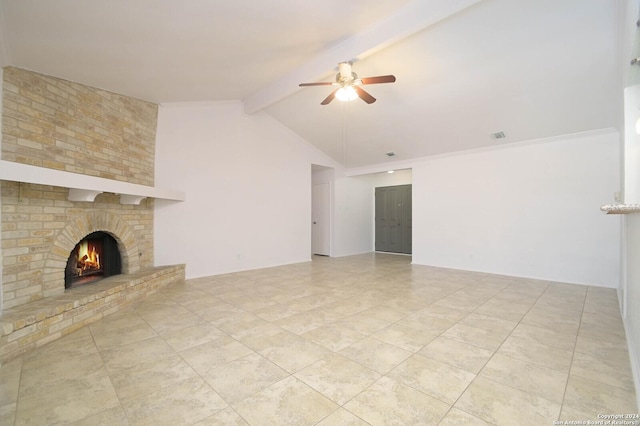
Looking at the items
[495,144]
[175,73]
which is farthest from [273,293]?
[495,144]

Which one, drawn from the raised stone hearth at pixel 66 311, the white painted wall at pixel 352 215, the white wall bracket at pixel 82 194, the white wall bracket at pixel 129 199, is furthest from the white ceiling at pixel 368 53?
the white painted wall at pixel 352 215

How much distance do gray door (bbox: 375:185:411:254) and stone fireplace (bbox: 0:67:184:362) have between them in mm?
6054

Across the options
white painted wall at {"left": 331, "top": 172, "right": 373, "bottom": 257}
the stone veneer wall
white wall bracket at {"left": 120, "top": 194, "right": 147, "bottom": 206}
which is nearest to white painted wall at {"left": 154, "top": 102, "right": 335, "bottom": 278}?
the stone veneer wall

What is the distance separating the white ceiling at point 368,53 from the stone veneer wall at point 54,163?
0.76 ft

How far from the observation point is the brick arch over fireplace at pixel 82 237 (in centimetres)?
290

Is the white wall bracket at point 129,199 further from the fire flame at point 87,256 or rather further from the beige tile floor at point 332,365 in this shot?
the beige tile floor at point 332,365

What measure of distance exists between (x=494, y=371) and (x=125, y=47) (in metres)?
4.42

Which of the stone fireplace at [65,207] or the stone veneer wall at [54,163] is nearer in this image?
the stone fireplace at [65,207]

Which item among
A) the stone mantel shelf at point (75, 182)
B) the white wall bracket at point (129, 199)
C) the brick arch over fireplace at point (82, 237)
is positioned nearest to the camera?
the stone mantel shelf at point (75, 182)

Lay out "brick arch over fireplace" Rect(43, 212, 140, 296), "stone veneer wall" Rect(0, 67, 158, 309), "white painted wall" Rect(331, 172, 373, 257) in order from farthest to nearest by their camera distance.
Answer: "white painted wall" Rect(331, 172, 373, 257), "brick arch over fireplace" Rect(43, 212, 140, 296), "stone veneer wall" Rect(0, 67, 158, 309)

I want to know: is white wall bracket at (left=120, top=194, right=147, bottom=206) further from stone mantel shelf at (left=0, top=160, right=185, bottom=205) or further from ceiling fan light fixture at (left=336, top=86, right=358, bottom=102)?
ceiling fan light fixture at (left=336, top=86, right=358, bottom=102)

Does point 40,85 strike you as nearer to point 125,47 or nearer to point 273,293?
point 125,47

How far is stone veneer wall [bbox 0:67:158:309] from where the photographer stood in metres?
2.62

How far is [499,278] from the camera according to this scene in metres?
4.96
